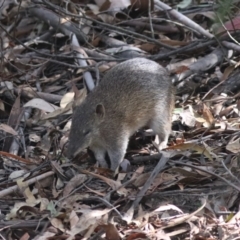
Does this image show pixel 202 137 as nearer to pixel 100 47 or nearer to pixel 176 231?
pixel 176 231

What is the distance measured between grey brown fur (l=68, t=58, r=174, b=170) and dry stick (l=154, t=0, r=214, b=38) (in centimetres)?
120

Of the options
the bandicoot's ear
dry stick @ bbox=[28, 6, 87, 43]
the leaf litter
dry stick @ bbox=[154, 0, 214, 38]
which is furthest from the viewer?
dry stick @ bbox=[28, 6, 87, 43]

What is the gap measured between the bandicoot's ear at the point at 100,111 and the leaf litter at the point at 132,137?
47 cm

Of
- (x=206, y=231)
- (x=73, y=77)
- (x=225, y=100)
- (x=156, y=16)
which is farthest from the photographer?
(x=156, y=16)

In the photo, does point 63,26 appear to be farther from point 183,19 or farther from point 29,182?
point 29,182

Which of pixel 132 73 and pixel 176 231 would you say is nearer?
pixel 176 231

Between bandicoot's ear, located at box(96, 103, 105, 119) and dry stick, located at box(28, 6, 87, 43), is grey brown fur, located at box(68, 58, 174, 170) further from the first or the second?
dry stick, located at box(28, 6, 87, 43)

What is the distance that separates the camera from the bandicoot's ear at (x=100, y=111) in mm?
5992

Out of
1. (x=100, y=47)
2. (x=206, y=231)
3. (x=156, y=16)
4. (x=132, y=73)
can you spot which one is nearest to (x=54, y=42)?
(x=100, y=47)

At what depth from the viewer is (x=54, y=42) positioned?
840 centimetres

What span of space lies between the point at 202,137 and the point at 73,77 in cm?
213

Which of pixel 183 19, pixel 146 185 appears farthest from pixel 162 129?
pixel 183 19

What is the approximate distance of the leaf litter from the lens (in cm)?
501

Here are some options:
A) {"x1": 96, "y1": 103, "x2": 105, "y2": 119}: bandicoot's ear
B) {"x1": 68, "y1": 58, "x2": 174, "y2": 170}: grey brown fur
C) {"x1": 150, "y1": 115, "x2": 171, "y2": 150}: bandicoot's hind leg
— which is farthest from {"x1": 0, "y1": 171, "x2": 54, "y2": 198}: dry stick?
{"x1": 150, "y1": 115, "x2": 171, "y2": 150}: bandicoot's hind leg
